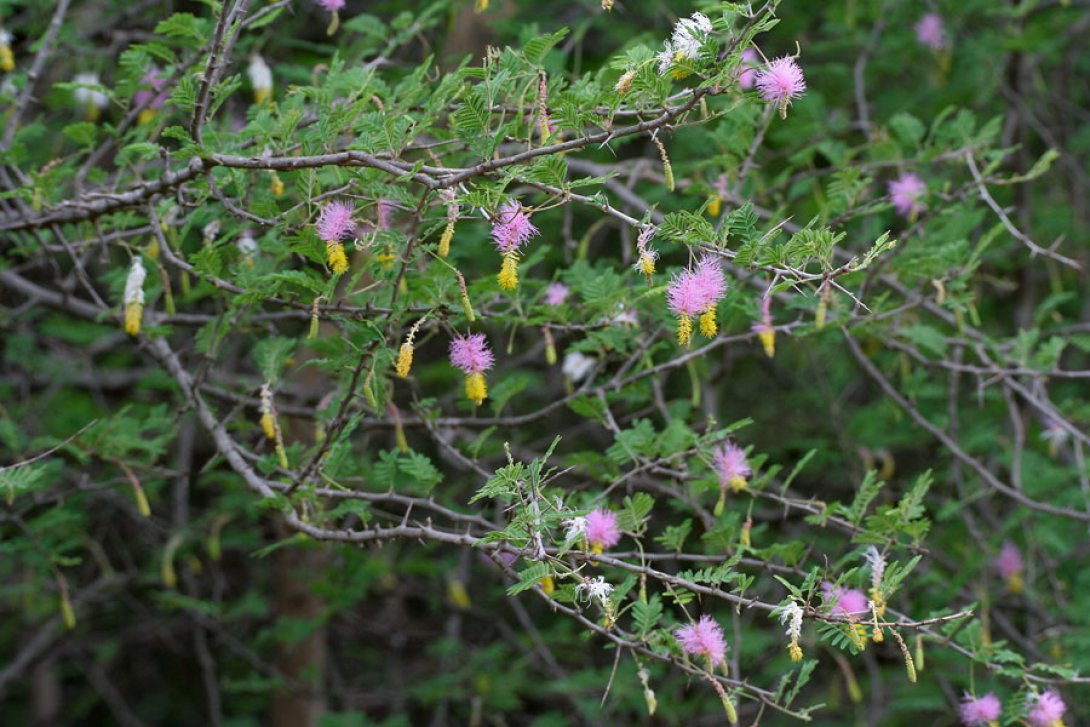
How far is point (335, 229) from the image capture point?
7.05 ft

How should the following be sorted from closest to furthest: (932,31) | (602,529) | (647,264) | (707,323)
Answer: (647,264) → (707,323) → (602,529) → (932,31)

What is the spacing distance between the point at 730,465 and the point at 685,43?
989mm

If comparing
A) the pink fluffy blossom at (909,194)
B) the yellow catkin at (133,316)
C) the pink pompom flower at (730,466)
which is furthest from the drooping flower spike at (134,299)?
the pink fluffy blossom at (909,194)

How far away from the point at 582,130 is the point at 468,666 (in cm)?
301

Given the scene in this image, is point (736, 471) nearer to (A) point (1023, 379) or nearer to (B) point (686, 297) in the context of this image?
(B) point (686, 297)

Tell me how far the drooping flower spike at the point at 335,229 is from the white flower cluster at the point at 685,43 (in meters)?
0.61

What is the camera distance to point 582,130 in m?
1.92

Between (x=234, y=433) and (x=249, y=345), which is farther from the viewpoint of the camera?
(x=249, y=345)

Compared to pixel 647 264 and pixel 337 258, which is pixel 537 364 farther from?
pixel 647 264

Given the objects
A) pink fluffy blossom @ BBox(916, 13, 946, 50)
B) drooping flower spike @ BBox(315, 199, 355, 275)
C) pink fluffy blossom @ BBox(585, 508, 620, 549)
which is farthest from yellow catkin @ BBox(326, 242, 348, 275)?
pink fluffy blossom @ BBox(916, 13, 946, 50)

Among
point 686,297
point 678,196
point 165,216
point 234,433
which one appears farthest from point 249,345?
point 686,297

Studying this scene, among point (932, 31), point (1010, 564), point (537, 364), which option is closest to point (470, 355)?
point (1010, 564)

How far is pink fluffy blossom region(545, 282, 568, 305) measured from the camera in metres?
2.71

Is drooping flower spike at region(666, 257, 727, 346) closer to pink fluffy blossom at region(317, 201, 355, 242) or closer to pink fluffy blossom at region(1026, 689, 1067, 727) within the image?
pink fluffy blossom at region(317, 201, 355, 242)
